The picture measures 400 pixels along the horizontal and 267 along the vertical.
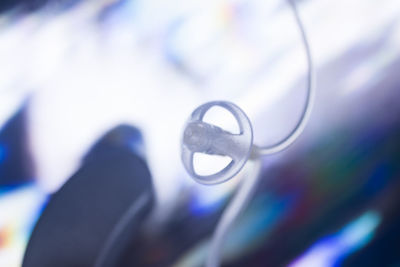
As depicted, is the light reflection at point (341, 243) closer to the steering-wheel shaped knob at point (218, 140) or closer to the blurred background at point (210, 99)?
the blurred background at point (210, 99)

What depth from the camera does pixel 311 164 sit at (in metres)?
0.70

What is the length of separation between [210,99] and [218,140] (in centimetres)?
14

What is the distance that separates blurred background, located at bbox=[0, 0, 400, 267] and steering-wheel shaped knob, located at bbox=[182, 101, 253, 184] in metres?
0.11

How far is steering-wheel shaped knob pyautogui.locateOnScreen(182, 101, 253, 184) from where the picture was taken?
0.58m

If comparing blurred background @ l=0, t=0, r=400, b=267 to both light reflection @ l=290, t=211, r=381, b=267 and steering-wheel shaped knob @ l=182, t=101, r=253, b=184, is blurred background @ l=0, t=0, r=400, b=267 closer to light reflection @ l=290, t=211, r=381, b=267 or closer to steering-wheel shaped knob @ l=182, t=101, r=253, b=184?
light reflection @ l=290, t=211, r=381, b=267

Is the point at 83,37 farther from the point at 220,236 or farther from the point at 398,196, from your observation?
the point at 398,196

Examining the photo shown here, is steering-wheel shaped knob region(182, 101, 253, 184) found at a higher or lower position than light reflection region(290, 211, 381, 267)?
higher

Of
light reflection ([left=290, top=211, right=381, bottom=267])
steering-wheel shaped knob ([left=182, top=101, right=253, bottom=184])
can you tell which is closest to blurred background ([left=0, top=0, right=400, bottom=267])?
light reflection ([left=290, top=211, right=381, bottom=267])

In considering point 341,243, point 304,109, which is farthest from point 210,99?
point 341,243

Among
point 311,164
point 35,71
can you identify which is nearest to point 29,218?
point 35,71

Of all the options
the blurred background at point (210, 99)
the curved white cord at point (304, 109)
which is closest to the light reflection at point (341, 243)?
the blurred background at point (210, 99)

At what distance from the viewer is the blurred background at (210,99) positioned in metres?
0.69

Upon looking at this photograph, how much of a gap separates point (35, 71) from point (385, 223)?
515 millimetres

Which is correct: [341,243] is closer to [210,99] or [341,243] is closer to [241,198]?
[241,198]
